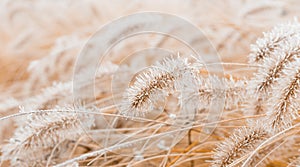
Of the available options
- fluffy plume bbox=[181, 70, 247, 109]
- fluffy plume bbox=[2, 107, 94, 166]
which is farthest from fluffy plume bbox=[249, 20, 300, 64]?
fluffy plume bbox=[2, 107, 94, 166]

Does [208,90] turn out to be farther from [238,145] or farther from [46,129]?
[46,129]

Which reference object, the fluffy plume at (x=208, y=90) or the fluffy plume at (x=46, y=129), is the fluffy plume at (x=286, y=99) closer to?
the fluffy plume at (x=208, y=90)

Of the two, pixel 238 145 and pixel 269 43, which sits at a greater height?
pixel 269 43

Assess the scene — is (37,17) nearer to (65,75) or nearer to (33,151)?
(65,75)

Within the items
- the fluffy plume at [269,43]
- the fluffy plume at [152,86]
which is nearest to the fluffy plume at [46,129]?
the fluffy plume at [152,86]

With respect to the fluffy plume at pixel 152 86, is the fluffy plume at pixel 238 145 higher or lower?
lower

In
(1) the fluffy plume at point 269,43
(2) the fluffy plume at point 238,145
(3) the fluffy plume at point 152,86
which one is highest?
(1) the fluffy plume at point 269,43

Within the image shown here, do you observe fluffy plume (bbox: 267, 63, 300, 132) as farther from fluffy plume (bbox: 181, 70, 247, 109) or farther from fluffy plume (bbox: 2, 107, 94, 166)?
fluffy plume (bbox: 2, 107, 94, 166)

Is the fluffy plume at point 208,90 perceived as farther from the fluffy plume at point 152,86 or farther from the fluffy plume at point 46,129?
the fluffy plume at point 46,129

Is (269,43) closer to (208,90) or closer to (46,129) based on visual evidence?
(208,90)

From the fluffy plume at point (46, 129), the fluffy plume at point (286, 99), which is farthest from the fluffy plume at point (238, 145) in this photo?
the fluffy plume at point (46, 129)

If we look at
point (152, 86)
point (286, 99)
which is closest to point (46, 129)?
point (152, 86)

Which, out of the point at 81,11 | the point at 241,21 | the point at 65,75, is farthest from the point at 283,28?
the point at 81,11
